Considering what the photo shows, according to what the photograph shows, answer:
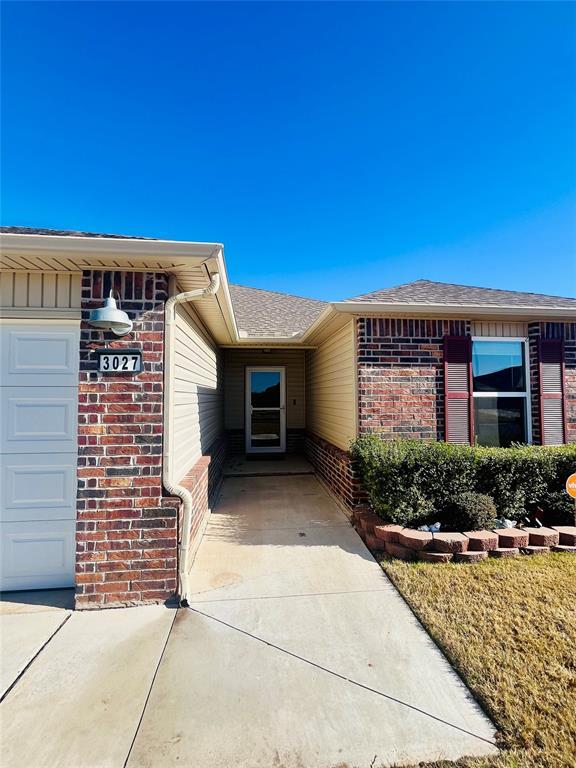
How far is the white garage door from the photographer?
3.02 meters

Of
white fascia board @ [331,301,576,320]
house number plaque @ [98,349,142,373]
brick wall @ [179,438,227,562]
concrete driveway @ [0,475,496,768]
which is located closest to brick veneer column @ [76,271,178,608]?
house number plaque @ [98,349,142,373]

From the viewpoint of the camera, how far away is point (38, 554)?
120 inches

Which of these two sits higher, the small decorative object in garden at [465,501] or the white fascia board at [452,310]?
the white fascia board at [452,310]

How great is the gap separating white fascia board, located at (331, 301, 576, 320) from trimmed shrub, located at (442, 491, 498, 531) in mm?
2496

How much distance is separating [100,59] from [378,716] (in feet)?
27.3

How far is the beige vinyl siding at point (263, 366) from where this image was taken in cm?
905

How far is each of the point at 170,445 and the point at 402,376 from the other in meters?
3.40

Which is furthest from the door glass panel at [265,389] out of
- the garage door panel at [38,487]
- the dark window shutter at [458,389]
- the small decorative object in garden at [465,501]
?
the garage door panel at [38,487]

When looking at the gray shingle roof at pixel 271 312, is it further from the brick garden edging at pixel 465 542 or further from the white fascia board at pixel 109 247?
the brick garden edging at pixel 465 542

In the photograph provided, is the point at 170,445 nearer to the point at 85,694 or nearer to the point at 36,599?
the point at 85,694

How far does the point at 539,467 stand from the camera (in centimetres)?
→ 415

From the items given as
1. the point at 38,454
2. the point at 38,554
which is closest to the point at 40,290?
the point at 38,454

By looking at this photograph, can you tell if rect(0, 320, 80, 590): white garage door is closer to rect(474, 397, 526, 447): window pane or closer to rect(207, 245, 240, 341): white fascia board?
rect(207, 245, 240, 341): white fascia board

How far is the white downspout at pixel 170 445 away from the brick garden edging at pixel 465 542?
214 centimetres
